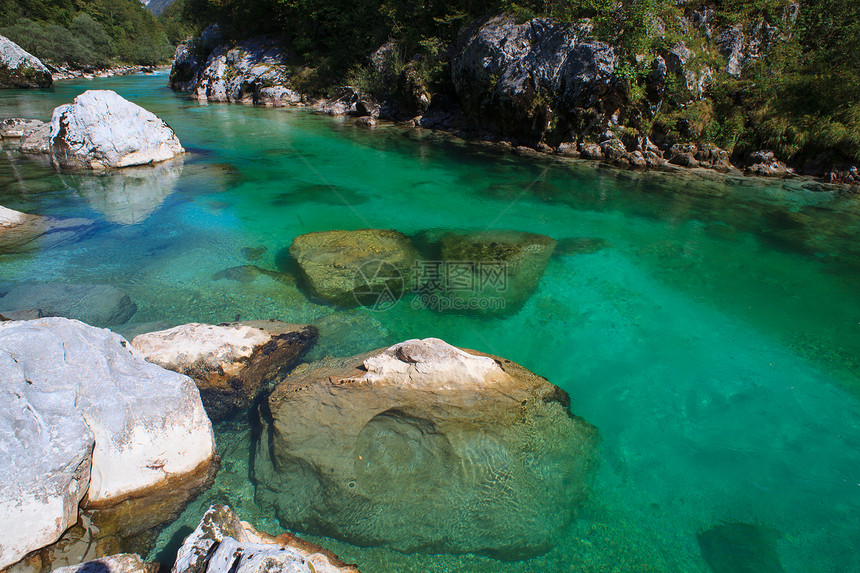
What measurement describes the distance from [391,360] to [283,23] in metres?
38.2

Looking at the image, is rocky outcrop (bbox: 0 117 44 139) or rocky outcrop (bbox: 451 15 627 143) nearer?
rocky outcrop (bbox: 451 15 627 143)

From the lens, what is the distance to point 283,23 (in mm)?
34219

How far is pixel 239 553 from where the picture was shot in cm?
234

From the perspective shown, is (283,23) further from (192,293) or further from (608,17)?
(192,293)

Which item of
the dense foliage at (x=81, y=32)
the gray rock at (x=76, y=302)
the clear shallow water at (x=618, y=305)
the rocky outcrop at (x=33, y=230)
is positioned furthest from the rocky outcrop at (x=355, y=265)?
the dense foliage at (x=81, y=32)

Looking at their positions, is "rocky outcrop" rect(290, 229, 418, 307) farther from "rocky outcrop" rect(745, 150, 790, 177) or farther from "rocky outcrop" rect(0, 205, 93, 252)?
"rocky outcrop" rect(745, 150, 790, 177)

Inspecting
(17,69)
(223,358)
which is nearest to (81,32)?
(17,69)

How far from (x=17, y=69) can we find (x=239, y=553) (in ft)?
153

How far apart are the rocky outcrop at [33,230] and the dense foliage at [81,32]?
5088 cm

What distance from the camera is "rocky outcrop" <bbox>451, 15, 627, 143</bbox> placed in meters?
16.4

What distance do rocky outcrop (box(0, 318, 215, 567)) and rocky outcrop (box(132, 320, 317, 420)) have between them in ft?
2.03

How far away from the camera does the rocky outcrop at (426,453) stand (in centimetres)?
356

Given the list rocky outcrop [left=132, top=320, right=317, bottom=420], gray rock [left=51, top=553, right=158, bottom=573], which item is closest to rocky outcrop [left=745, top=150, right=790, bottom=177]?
rocky outcrop [left=132, top=320, right=317, bottom=420]

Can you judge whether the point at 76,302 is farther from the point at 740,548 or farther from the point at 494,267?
the point at 740,548
